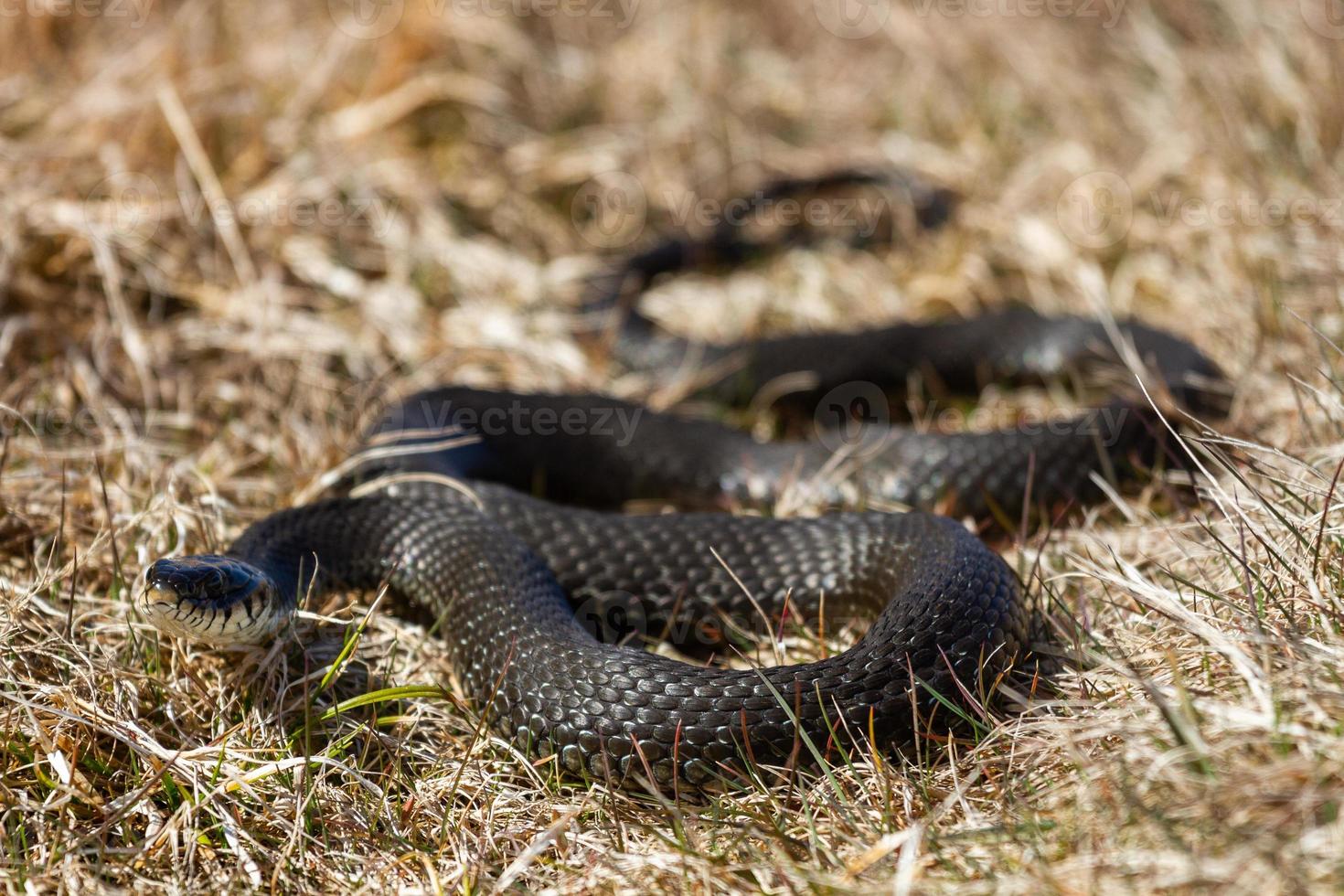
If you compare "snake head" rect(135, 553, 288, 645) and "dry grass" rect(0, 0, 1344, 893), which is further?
"snake head" rect(135, 553, 288, 645)

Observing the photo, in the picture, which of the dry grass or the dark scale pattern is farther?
the dark scale pattern

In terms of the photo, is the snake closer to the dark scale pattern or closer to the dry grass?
the dark scale pattern

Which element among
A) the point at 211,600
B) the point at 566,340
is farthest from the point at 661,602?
the point at 566,340

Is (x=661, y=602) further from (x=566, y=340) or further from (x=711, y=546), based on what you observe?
(x=566, y=340)

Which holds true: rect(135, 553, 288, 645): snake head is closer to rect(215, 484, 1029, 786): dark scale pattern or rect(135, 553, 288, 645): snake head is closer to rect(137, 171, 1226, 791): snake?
rect(137, 171, 1226, 791): snake

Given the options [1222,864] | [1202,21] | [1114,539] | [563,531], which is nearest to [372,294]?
[563,531]

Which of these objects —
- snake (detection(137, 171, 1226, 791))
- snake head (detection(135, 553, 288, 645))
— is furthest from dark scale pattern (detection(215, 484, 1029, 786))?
snake head (detection(135, 553, 288, 645))

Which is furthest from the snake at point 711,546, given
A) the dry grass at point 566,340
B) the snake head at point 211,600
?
the dry grass at point 566,340
